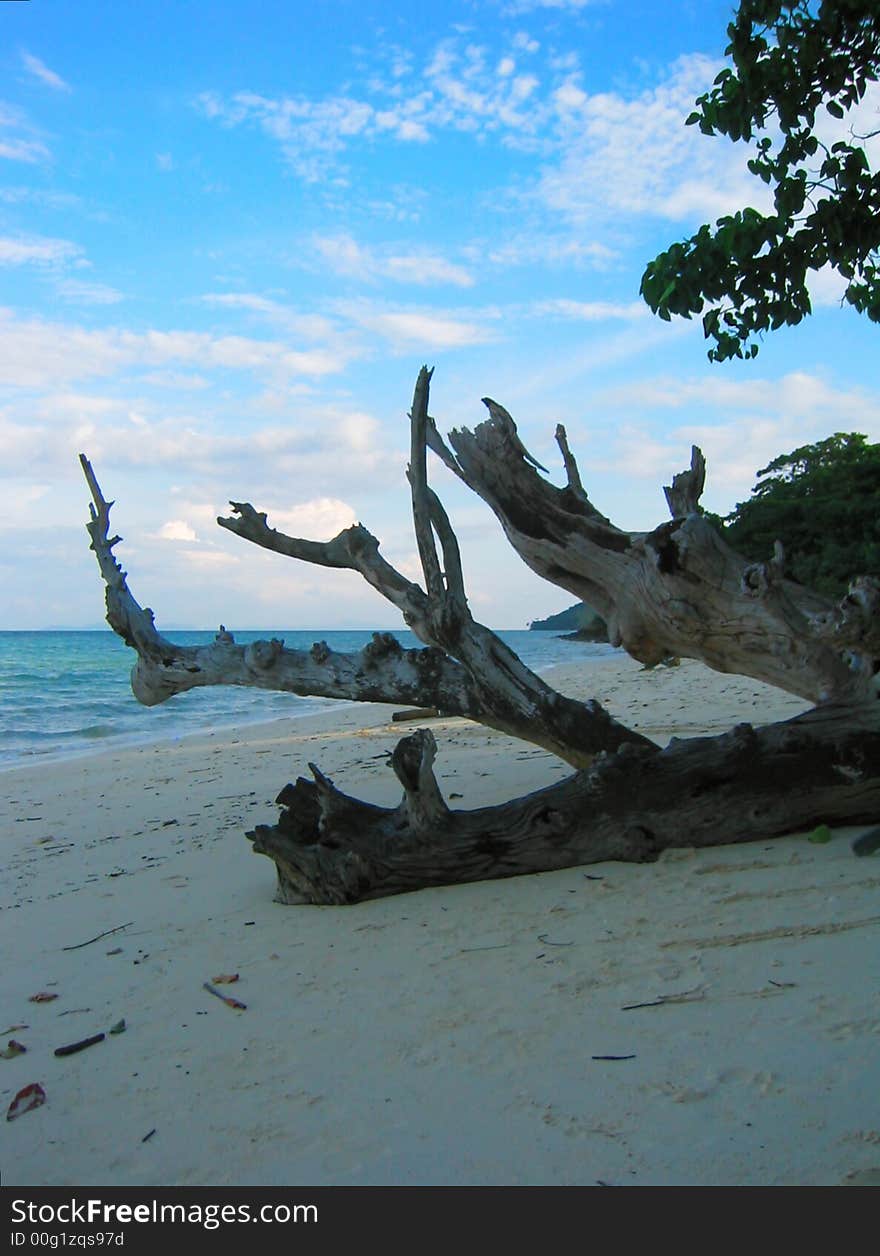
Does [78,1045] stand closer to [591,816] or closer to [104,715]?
[591,816]

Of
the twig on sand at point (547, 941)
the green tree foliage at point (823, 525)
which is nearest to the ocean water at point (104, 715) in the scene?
the twig on sand at point (547, 941)

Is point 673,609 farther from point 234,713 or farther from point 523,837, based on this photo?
point 234,713

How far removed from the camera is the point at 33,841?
7801 millimetres

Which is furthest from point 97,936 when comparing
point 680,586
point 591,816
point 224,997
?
point 680,586

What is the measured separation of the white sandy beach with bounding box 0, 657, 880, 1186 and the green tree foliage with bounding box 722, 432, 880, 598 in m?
18.6

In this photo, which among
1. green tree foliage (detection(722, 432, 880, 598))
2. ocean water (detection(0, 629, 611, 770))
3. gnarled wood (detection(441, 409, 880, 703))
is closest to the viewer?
gnarled wood (detection(441, 409, 880, 703))

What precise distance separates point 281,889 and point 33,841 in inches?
148

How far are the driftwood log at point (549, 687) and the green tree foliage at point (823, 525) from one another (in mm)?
16272

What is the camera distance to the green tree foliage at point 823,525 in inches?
887

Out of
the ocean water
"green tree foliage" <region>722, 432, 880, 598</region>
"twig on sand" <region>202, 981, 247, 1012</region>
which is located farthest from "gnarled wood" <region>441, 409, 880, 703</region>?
"green tree foliage" <region>722, 432, 880, 598</region>

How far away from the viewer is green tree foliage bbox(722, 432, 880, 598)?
73.9 feet

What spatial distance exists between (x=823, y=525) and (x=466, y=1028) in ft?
77.8

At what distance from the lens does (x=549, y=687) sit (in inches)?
230

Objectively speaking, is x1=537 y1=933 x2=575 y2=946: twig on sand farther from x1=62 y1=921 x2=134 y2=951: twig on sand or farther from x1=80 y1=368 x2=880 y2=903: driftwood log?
x1=62 y1=921 x2=134 y2=951: twig on sand
